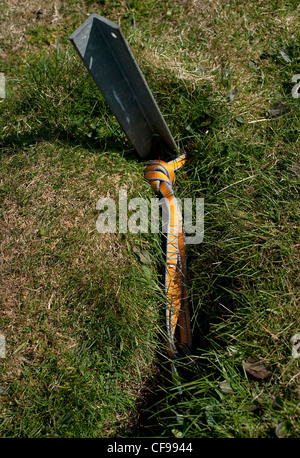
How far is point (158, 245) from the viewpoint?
2697 mm

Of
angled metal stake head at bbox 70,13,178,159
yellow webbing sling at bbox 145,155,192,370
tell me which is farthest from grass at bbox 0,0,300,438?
angled metal stake head at bbox 70,13,178,159

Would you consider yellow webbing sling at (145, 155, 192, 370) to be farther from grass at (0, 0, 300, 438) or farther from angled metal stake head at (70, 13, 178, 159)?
angled metal stake head at (70, 13, 178, 159)

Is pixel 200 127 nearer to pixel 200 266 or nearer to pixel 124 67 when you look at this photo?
pixel 124 67

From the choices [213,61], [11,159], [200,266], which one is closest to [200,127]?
[213,61]

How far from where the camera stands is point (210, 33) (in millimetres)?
3336

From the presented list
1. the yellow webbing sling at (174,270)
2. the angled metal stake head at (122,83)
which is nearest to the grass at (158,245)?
the yellow webbing sling at (174,270)

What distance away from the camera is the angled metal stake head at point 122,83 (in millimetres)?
2109

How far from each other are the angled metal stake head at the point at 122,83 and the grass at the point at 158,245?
189 millimetres

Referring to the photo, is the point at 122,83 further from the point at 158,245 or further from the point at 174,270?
the point at 174,270

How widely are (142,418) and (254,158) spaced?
182 cm

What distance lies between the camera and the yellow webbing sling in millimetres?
2645

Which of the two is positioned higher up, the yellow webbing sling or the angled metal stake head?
the angled metal stake head

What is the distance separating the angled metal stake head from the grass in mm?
189

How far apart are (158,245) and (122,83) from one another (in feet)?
3.36
